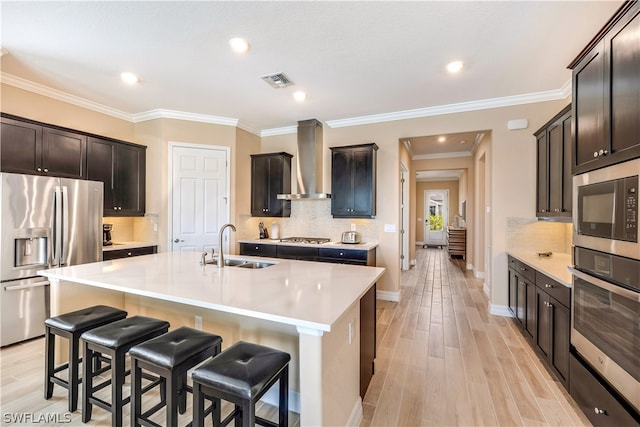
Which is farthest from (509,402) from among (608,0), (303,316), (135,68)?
(135,68)

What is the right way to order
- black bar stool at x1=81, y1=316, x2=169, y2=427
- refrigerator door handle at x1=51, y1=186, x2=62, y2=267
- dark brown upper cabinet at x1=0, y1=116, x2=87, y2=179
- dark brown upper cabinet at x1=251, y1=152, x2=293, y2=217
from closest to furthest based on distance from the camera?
black bar stool at x1=81, y1=316, x2=169, y2=427
dark brown upper cabinet at x1=0, y1=116, x2=87, y2=179
refrigerator door handle at x1=51, y1=186, x2=62, y2=267
dark brown upper cabinet at x1=251, y1=152, x2=293, y2=217

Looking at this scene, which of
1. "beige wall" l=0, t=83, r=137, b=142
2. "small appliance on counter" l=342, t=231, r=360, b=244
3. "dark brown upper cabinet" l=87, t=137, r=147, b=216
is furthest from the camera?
"small appliance on counter" l=342, t=231, r=360, b=244

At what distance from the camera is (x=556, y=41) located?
2.41m

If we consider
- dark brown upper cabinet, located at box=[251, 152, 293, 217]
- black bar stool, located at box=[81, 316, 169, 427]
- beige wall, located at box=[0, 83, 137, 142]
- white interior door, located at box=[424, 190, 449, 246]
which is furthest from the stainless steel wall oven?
white interior door, located at box=[424, 190, 449, 246]

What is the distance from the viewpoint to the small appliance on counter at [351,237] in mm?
4359

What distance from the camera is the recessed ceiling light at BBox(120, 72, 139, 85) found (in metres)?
3.07

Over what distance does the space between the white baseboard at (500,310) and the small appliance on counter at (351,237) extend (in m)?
2.03

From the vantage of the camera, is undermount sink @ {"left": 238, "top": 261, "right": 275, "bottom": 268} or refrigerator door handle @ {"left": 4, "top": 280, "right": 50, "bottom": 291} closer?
undermount sink @ {"left": 238, "top": 261, "right": 275, "bottom": 268}

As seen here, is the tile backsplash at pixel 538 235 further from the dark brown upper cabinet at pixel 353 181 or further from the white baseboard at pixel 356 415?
the white baseboard at pixel 356 415

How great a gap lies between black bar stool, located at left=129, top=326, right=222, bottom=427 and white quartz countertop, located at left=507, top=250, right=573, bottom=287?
2522mm

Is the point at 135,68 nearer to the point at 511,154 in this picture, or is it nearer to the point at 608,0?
the point at 608,0

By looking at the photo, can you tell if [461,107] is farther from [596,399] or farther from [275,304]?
[275,304]

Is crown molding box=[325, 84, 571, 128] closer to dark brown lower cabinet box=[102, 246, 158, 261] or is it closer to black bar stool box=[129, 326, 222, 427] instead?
dark brown lower cabinet box=[102, 246, 158, 261]

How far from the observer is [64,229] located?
313 cm
